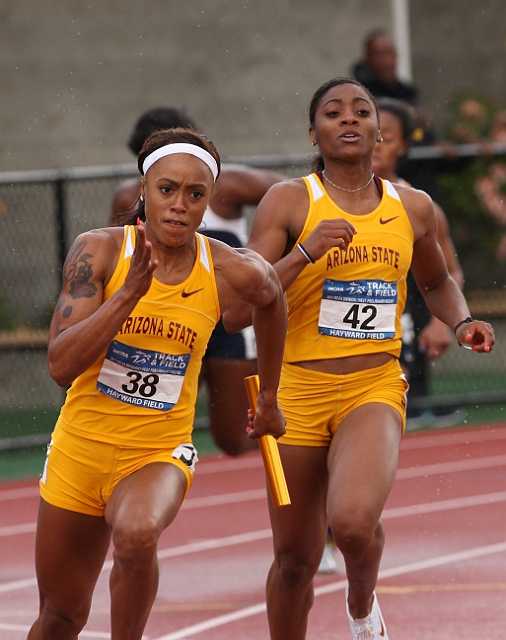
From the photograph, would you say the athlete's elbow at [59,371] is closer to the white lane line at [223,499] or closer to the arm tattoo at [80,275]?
the arm tattoo at [80,275]

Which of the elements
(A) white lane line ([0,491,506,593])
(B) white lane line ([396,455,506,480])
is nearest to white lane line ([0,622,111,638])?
(A) white lane line ([0,491,506,593])

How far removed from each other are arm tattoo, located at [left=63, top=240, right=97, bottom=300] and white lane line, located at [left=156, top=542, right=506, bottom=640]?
2.12 metres

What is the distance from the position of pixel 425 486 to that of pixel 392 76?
3.94m

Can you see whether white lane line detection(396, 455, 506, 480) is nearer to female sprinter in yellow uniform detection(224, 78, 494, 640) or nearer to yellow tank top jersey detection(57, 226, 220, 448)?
female sprinter in yellow uniform detection(224, 78, 494, 640)

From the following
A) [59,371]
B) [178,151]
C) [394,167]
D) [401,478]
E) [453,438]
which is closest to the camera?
[59,371]

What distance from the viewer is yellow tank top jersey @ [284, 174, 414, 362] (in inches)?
190

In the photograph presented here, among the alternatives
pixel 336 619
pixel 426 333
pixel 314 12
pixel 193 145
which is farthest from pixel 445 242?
pixel 314 12

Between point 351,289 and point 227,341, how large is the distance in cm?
221

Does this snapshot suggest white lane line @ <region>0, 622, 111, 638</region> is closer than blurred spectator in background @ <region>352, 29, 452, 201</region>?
Yes

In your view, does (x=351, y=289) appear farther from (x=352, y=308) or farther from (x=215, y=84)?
(x=215, y=84)

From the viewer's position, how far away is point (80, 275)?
13.6 feet

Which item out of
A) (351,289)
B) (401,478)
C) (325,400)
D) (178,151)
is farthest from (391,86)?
(178,151)

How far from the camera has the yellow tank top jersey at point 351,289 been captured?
4832mm

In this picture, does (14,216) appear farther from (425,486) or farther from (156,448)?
(156,448)
